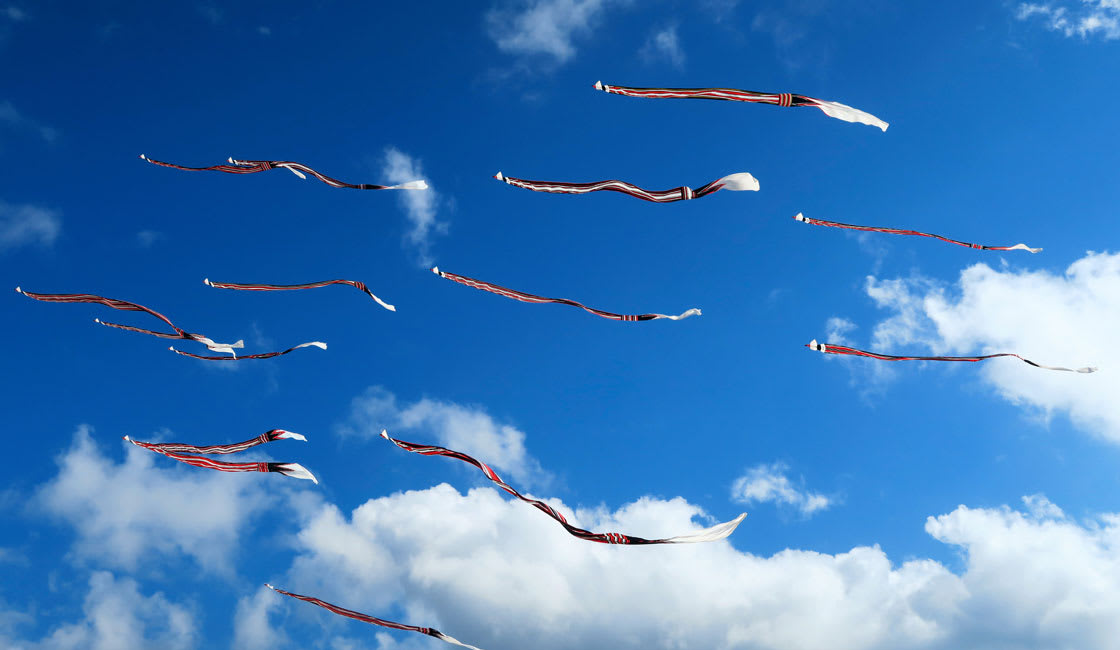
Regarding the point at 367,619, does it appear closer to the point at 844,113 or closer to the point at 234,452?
the point at 234,452

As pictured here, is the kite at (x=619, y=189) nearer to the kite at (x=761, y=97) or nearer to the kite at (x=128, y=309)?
the kite at (x=761, y=97)

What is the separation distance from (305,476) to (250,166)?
19269mm

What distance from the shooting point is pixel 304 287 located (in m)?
53.0

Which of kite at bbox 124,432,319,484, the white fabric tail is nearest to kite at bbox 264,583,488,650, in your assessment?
kite at bbox 124,432,319,484

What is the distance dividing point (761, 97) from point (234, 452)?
37098 millimetres

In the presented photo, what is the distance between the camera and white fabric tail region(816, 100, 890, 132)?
32750mm

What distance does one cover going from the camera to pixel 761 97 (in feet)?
115

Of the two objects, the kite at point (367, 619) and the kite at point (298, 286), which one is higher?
the kite at point (298, 286)

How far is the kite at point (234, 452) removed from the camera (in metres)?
40.8

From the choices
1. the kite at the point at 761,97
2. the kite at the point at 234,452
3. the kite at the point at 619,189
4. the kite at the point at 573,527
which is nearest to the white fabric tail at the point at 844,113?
the kite at the point at 761,97

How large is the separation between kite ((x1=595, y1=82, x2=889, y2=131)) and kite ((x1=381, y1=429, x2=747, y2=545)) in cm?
1828

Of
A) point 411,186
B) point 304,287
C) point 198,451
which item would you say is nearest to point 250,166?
point 304,287

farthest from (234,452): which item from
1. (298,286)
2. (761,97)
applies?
(761,97)

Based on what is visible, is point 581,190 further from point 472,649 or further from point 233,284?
point 233,284
